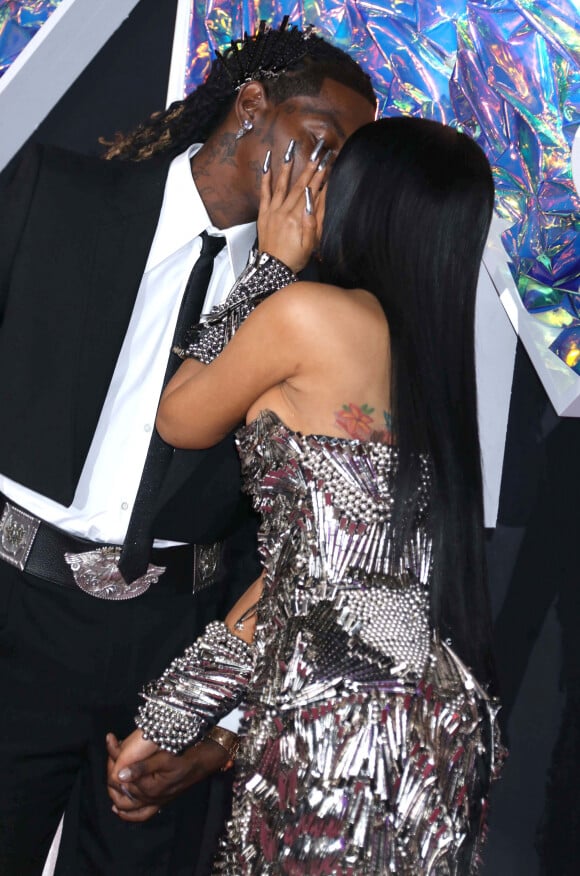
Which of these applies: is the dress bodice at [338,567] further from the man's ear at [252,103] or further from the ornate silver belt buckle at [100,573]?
Result: the man's ear at [252,103]

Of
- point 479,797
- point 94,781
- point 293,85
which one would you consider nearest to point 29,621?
point 94,781

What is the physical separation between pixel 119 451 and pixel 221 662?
18.6 inches

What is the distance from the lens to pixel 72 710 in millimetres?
1904

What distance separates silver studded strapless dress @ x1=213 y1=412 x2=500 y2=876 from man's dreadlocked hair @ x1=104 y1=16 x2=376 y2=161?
812 millimetres

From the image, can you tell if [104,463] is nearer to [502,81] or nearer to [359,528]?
[359,528]

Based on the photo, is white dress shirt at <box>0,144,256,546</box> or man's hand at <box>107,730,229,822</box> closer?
man's hand at <box>107,730,229,822</box>

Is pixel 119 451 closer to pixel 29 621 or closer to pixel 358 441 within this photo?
pixel 29 621

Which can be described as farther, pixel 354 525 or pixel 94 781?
pixel 94 781

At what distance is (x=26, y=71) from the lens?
253cm

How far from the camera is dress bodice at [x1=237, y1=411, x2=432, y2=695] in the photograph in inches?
59.6

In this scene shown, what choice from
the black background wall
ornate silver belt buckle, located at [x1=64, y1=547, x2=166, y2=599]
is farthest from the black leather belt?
the black background wall

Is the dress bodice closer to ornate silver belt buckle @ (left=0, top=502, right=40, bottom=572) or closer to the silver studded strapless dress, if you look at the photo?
the silver studded strapless dress

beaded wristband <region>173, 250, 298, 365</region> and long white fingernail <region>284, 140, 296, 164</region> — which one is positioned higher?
long white fingernail <region>284, 140, 296, 164</region>

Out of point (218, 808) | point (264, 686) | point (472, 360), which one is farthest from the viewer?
point (218, 808)
